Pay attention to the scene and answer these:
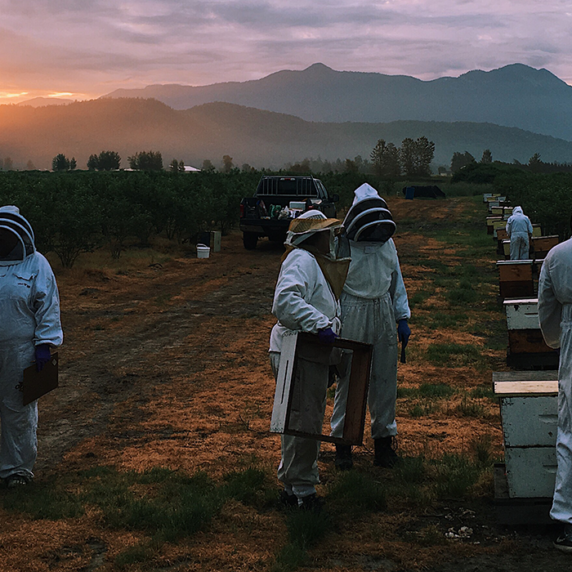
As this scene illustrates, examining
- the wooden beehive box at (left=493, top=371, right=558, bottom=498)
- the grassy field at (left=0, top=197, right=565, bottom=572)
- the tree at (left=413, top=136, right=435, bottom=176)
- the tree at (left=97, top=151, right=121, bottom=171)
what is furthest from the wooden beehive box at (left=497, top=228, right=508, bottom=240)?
the tree at (left=413, top=136, right=435, bottom=176)

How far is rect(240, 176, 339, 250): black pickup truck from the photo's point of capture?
20.0 m

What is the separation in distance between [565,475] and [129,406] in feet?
16.0

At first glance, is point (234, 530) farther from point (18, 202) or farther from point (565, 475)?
point (18, 202)

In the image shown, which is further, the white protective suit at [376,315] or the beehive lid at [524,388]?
the white protective suit at [376,315]

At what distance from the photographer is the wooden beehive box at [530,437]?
427 cm

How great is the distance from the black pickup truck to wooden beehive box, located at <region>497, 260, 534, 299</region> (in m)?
8.91

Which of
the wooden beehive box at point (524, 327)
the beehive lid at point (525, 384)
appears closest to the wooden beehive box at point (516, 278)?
the wooden beehive box at point (524, 327)

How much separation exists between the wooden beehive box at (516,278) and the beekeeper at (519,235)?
399 centimetres

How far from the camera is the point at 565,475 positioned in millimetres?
3939

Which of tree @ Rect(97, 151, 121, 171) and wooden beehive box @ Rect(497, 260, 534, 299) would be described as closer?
wooden beehive box @ Rect(497, 260, 534, 299)

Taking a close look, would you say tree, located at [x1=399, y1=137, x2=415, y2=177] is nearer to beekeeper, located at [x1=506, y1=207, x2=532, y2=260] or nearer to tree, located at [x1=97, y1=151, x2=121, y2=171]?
tree, located at [x1=97, y1=151, x2=121, y2=171]

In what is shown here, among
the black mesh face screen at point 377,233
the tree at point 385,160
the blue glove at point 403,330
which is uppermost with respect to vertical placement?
the tree at point 385,160

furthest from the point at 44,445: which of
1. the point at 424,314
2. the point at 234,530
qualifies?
the point at 424,314

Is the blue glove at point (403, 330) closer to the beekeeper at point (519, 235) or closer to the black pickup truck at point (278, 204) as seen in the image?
the beekeeper at point (519, 235)
